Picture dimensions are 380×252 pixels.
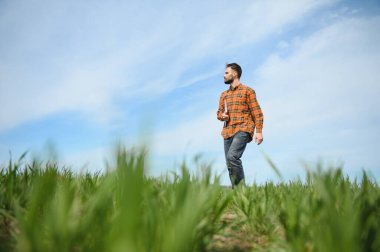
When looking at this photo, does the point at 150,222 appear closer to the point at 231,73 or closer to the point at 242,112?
the point at 242,112

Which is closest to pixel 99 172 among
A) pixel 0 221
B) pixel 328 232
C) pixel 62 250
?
pixel 0 221

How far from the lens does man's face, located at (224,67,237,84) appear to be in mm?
5773

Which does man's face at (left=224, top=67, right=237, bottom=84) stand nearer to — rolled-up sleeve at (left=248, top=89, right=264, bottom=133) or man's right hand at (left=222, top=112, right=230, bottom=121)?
rolled-up sleeve at (left=248, top=89, right=264, bottom=133)

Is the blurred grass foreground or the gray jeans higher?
the gray jeans

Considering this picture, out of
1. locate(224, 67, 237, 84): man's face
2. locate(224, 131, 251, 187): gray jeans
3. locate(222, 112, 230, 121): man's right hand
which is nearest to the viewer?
locate(224, 131, 251, 187): gray jeans

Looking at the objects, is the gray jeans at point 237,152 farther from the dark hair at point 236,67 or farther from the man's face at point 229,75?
the dark hair at point 236,67

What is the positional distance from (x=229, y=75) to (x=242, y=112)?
0.74 meters

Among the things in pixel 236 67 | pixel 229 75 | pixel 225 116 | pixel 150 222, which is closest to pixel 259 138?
pixel 225 116

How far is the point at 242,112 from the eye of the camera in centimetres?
551

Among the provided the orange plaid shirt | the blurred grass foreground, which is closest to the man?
the orange plaid shirt

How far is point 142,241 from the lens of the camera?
106 centimetres

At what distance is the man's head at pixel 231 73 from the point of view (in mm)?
5777

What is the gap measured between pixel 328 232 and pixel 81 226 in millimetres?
850

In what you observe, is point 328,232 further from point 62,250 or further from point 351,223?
point 62,250
